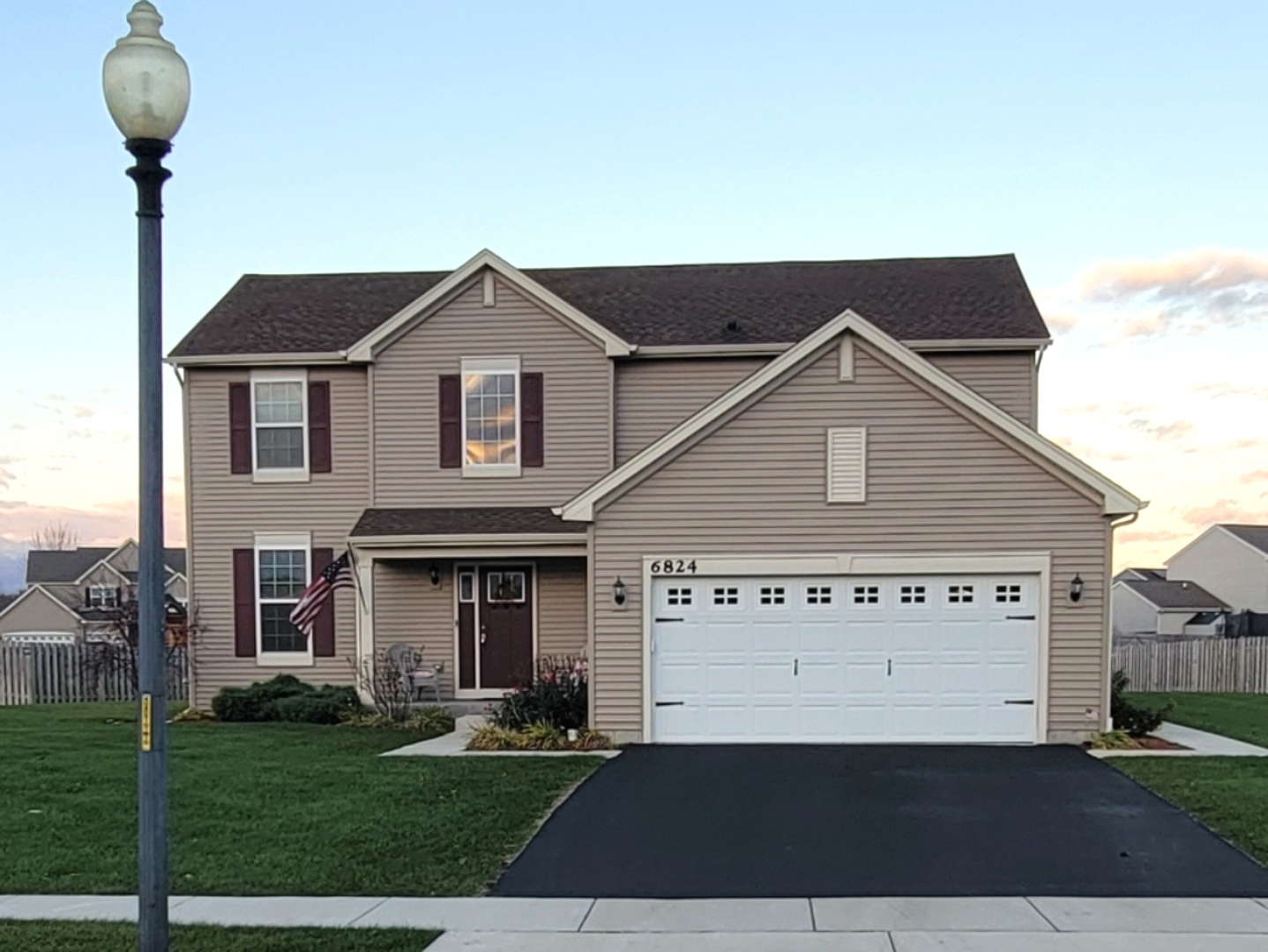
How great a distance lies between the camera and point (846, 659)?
13664mm

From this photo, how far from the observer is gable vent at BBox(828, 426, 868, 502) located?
13617 mm

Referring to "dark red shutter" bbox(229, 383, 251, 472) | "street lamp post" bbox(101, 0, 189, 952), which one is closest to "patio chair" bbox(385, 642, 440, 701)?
"dark red shutter" bbox(229, 383, 251, 472)

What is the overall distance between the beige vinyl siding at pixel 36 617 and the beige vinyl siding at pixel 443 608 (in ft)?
131

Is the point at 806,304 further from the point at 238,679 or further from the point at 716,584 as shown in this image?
the point at 238,679

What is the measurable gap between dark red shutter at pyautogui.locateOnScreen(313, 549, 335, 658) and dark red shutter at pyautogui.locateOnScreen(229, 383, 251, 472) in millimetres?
1966

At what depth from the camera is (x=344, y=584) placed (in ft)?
55.7

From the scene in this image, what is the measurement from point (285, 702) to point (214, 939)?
1082 cm

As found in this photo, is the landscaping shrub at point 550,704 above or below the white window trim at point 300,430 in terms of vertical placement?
below

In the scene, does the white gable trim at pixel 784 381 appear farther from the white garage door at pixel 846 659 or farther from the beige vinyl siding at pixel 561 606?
the beige vinyl siding at pixel 561 606

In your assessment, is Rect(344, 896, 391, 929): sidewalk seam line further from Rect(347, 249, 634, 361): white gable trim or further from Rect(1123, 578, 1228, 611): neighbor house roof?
Rect(1123, 578, 1228, 611): neighbor house roof

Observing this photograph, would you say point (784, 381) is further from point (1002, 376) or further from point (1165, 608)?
point (1165, 608)

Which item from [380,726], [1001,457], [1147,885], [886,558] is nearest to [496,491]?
[380,726]

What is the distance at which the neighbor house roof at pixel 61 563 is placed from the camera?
2098 inches

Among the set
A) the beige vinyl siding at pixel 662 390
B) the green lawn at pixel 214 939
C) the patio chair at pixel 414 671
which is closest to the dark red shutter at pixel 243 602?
the patio chair at pixel 414 671
